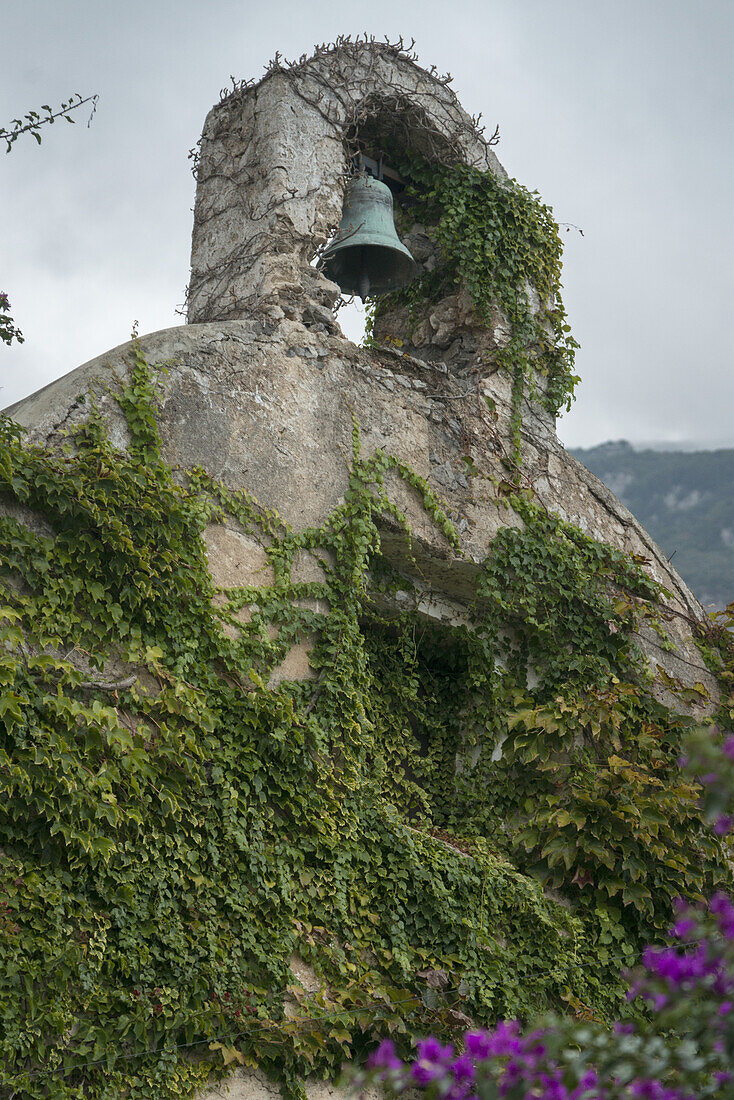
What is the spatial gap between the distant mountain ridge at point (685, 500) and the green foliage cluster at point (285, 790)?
27.4 meters

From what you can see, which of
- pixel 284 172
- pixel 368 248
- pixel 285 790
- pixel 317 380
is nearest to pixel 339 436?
pixel 317 380

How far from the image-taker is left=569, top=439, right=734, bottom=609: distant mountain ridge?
38.9 metres

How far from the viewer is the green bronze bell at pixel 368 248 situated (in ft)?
22.6

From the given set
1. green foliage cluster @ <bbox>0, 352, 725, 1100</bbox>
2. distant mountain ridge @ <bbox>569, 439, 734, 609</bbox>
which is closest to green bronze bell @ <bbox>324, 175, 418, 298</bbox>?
green foliage cluster @ <bbox>0, 352, 725, 1100</bbox>

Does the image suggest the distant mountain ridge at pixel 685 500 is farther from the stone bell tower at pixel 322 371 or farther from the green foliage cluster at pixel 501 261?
the stone bell tower at pixel 322 371

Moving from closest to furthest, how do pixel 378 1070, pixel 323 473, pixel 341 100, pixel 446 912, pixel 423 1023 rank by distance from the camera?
pixel 378 1070, pixel 423 1023, pixel 446 912, pixel 323 473, pixel 341 100

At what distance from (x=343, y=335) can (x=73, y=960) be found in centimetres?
380

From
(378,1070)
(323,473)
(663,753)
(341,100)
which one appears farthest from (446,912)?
(341,100)

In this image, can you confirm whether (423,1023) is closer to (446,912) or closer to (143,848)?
(446,912)

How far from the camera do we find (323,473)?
5.96 m


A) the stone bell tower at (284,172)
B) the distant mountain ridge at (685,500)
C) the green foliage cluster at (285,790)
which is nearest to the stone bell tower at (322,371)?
the stone bell tower at (284,172)

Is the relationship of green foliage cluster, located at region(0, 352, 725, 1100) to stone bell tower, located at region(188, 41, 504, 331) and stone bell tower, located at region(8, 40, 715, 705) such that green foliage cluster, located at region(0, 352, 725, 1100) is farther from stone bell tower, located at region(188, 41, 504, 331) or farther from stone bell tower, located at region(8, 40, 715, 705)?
stone bell tower, located at region(188, 41, 504, 331)

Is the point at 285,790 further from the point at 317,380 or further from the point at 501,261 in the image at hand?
the point at 501,261

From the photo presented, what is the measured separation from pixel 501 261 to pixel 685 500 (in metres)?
48.4
